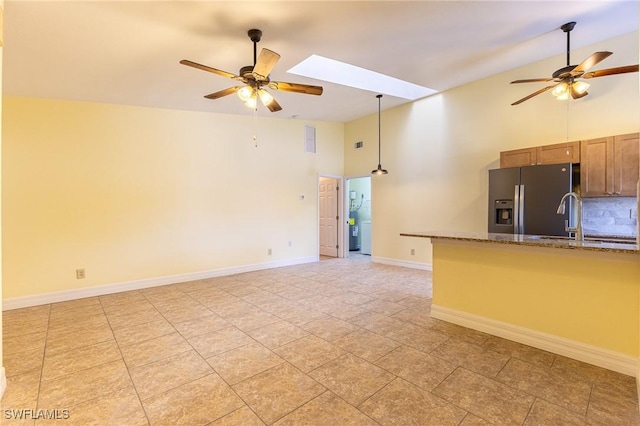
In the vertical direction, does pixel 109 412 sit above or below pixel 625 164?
below

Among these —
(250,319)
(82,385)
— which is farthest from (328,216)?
(82,385)

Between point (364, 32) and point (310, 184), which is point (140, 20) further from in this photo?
point (310, 184)

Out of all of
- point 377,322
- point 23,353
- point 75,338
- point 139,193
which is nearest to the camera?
point 23,353

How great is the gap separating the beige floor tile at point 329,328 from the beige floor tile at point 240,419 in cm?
113

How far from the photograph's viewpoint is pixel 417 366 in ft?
7.83

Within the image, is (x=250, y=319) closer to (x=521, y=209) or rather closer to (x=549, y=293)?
(x=549, y=293)

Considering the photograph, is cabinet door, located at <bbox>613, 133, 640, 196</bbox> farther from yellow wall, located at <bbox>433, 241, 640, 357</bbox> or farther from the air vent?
the air vent

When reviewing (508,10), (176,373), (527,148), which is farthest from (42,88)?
(527,148)

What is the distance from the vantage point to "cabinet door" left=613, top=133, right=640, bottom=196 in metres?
3.30

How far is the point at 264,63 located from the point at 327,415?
2.72 m

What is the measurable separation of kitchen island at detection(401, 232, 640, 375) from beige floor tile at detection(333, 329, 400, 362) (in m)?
0.92

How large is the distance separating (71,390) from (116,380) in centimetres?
27

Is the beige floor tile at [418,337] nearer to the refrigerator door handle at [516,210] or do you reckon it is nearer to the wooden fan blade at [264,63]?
the refrigerator door handle at [516,210]

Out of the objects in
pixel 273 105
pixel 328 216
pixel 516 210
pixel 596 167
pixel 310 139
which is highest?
pixel 310 139
